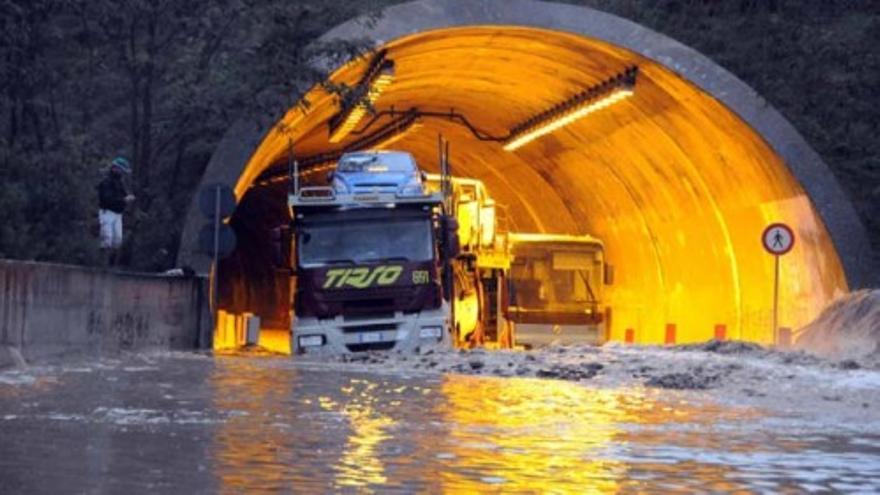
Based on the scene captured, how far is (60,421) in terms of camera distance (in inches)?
519

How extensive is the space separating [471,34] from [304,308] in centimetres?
722

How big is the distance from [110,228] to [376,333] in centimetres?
531

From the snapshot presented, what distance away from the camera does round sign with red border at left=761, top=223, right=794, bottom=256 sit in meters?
31.2

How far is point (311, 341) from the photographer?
2969 centimetres

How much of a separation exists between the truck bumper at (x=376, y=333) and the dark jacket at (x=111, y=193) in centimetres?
518

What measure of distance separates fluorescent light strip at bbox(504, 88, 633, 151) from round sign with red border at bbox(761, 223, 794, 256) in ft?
14.2

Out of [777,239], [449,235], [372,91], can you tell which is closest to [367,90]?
[372,91]

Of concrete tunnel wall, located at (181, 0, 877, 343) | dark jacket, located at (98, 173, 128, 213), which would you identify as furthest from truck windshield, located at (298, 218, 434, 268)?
dark jacket, located at (98, 173, 128, 213)

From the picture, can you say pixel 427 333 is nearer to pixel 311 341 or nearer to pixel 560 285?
pixel 311 341

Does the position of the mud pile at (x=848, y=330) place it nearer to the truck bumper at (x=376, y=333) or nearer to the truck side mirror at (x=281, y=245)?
the truck bumper at (x=376, y=333)

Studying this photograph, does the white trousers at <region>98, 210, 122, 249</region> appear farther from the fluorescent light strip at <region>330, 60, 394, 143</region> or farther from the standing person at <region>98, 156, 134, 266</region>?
the fluorescent light strip at <region>330, 60, 394, 143</region>

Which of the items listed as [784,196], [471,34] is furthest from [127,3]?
[784,196]

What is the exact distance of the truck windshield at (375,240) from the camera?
1163 inches

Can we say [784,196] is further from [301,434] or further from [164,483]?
[164,483]
